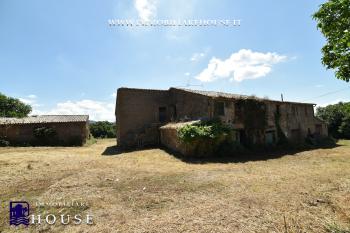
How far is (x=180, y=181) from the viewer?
828cm

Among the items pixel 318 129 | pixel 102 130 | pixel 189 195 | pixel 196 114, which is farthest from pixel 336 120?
pixel 102 130

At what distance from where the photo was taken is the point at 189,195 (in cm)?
673

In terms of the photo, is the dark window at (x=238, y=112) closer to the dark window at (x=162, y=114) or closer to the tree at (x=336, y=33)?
the dark window at (x=162, y=114)

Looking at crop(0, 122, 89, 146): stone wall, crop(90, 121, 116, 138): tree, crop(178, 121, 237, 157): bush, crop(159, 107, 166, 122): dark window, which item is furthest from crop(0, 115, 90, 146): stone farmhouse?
crop(90, 121, 116, 138): tree

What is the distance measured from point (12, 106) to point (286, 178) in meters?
55.5

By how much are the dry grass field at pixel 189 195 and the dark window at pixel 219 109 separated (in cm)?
633

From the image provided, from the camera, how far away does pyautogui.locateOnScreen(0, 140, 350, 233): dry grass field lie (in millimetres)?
4875

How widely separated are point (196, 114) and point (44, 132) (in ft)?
55.2

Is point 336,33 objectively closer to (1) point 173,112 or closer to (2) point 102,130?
(1) point 173,112

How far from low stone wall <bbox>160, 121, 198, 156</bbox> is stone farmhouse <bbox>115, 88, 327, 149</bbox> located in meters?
0.10

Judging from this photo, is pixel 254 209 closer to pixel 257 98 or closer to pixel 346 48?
pixel 346 48

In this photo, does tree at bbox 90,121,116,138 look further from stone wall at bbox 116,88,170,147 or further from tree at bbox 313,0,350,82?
tree at bbox 313,0,350,82

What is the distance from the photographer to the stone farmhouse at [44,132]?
2188 cm

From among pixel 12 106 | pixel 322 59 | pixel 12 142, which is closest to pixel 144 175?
pixel 322 59
